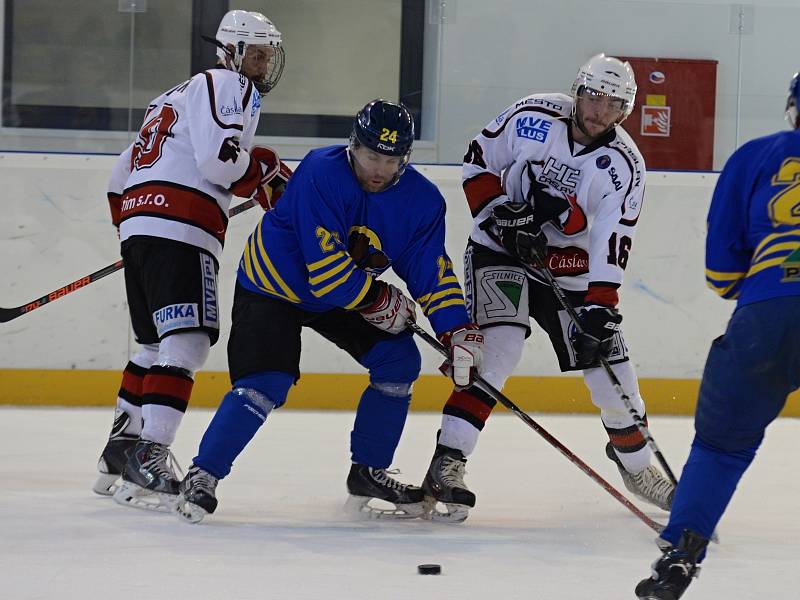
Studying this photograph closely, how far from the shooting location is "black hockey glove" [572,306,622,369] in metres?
2.87

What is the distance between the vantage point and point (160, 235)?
296cm

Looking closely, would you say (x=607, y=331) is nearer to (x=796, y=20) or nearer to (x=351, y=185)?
(x=351, y=185)

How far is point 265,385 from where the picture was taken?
2746mm

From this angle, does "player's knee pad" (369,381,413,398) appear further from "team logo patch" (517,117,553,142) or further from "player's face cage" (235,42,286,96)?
"player's face cage" (235,42,286,96)

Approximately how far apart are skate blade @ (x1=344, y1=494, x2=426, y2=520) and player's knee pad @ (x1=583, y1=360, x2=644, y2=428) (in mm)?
528

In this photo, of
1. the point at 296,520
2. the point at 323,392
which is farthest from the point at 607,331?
the point at 323,392

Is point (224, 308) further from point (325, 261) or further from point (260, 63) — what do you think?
point (325, 261)

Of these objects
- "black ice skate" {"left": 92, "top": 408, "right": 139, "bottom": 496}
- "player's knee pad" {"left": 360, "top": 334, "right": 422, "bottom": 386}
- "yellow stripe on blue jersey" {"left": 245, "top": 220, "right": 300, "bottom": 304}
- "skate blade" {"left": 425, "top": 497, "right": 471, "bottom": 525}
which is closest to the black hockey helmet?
"yellow stripe on blue jersey" {"left": 245, "top": 220, "right": 300, "bottom": 304}

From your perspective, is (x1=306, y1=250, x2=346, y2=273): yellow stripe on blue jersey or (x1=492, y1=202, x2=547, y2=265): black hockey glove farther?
(x1=492, y1=202, x2=547, y2=265): black hockey glove

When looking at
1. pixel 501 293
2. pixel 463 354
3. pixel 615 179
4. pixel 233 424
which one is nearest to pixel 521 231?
pixel 501 293

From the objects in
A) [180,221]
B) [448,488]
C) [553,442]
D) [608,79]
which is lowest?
[448,488]

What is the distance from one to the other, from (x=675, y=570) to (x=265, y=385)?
1.16 metres

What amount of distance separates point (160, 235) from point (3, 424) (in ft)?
5.71

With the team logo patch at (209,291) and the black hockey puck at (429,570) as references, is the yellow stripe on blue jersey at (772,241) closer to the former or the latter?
the black hockey puck at (429,570)
